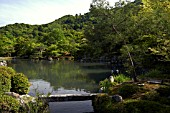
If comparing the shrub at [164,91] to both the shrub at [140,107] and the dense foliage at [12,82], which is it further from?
the dense foliage at [12,82]

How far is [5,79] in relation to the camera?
15078 millimetres

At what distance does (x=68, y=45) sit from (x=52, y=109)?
49.7 m

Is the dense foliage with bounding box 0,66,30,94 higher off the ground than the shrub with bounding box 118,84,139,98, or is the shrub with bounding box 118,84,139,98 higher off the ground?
the dense foliage with bounding box 0,66,30,94

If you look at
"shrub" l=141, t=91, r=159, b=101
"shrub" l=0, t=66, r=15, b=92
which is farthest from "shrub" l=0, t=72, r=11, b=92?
"shrub" l=141, t=91, r=159, b=101

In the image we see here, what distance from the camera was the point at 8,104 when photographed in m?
12.2

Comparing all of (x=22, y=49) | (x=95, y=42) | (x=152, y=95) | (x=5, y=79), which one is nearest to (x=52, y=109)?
(x=5, y=79)

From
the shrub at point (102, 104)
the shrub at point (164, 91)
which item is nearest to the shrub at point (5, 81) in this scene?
the shrub at point (102, 104)

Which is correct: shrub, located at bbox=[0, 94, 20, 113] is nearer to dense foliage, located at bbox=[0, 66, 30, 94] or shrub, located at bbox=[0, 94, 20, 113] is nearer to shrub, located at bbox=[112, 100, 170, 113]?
dense foliage, located at bbox=[0, 66, 30, 94]

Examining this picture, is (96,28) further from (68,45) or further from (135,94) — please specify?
(68,45)

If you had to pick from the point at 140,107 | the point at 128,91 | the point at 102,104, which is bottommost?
the point at 102,104

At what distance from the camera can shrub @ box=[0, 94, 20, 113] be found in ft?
39.5

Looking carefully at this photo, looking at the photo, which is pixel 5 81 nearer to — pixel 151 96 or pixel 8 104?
pixel 8 104

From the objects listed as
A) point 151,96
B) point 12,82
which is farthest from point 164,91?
point 12,82

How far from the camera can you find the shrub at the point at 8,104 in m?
12.0
